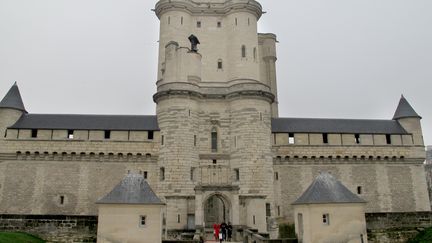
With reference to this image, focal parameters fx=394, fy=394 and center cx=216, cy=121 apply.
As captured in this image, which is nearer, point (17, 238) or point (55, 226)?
point (17, 238)

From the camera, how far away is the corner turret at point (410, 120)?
105ft

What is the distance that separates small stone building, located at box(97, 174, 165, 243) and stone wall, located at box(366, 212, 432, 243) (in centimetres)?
1138

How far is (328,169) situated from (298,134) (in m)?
3.58

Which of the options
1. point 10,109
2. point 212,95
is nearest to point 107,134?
point 10,109

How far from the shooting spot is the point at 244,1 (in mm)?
32312

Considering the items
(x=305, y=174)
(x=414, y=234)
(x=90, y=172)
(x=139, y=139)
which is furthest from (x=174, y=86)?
(x=414, y=234)

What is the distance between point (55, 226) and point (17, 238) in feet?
8.29

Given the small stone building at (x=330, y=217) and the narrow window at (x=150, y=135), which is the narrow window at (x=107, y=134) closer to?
the narrow window at (x=150, y=135)

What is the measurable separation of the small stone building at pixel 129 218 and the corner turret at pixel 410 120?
23.2 metres

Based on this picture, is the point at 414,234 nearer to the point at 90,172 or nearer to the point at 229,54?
the point at 229,54

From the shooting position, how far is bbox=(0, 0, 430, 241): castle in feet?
91.4

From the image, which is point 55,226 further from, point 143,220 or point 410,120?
point 410,120

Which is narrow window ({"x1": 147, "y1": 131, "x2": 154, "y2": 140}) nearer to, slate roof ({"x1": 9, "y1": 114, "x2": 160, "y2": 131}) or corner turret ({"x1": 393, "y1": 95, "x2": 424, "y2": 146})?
slate roof ({"x1": 9, "y1": 114, "x2": 160, "y2": 131})

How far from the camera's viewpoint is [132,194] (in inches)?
742
